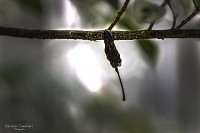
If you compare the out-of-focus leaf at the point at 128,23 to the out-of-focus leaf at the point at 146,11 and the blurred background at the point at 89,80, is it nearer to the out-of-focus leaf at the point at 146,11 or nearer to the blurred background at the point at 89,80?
the blurred background at the point at 89,80

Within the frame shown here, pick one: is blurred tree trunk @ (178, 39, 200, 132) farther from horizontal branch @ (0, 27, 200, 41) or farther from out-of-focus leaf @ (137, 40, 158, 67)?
horizontal branch @ (0, 27, 200, 41)

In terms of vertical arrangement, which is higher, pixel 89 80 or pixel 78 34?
pixel 89 80

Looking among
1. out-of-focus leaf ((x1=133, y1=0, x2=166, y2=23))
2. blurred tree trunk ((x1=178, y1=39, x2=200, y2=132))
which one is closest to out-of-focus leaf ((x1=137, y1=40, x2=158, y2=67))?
out-of-focus leaf ((x1=133, y1=0, x2=166, y2=23))

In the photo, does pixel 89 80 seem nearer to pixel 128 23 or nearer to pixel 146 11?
pixel 128 23

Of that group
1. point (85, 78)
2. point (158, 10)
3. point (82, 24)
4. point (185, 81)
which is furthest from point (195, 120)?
point (158, 10)

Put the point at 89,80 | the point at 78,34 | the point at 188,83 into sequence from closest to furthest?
the point at 78,34
the point at 89,80
the point at 188,83

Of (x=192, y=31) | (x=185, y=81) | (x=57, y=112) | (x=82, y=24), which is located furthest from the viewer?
(x=185, y=81)

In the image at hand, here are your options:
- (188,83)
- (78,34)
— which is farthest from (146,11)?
(188,83)

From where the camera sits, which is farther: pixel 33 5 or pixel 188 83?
pixel 188 83

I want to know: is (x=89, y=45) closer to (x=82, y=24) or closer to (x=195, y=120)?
(x=82, y=24)
